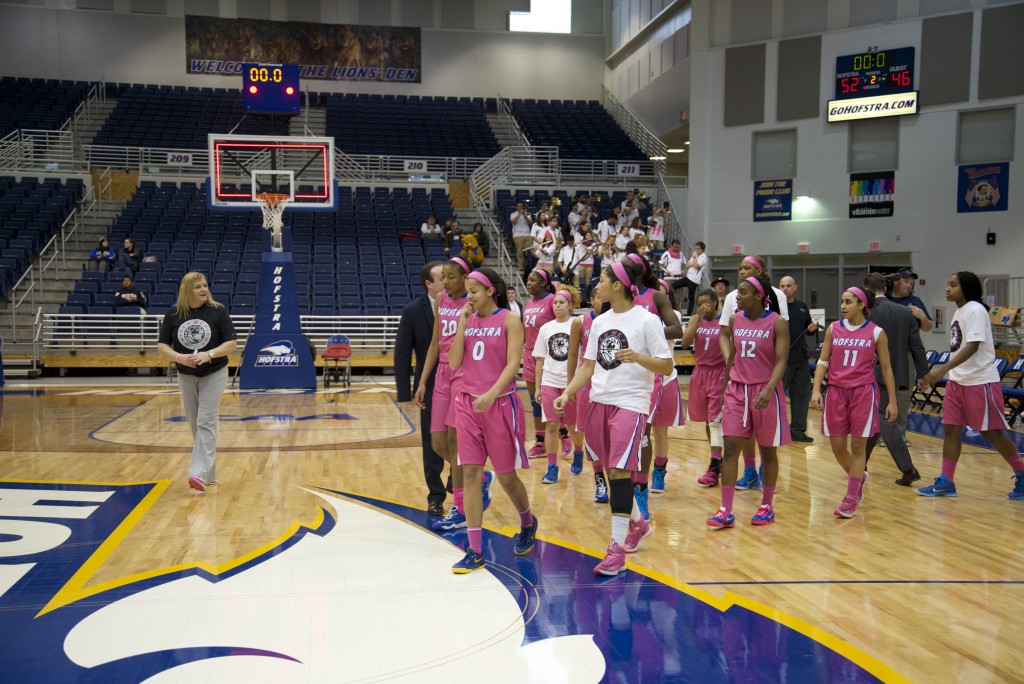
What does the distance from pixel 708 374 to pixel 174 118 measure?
24183mm

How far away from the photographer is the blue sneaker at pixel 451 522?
588cm

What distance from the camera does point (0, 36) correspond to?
92.4ft

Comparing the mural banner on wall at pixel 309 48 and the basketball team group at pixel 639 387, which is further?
the mural banner on wall at pixel 309 48

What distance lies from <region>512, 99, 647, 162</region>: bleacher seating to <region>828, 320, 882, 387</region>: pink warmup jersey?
21.9 metres

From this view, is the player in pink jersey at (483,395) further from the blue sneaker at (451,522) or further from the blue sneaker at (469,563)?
the blue sneaker at (451,522)

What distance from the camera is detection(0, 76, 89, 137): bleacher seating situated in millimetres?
25094

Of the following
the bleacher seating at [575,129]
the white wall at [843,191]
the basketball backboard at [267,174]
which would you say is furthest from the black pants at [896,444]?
the bleacher seating at [575,129]

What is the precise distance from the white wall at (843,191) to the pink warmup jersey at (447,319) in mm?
18328

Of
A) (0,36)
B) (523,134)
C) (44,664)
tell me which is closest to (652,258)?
(523,134)

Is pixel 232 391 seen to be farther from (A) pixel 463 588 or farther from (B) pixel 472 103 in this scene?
(B) pixel 472 103

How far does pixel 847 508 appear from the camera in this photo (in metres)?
6.30

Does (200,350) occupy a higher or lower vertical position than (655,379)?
higher

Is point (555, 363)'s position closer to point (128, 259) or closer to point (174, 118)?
point (128, 259)

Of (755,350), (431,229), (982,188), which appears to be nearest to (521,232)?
(431,229)
